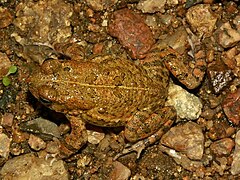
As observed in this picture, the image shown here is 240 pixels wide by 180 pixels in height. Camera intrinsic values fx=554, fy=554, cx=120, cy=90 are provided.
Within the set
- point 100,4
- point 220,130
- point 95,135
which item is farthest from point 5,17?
point 220,130

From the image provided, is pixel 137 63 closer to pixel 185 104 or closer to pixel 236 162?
pixel 185 104

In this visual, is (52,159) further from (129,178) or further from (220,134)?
(220,134)

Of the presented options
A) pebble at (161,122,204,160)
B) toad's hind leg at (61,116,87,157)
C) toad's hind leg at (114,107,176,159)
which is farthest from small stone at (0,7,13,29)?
pebble at (161,122,204,160)

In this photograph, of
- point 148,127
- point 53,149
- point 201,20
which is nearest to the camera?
point 148,127

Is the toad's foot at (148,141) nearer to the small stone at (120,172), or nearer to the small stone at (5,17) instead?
the small stone at (120,172)

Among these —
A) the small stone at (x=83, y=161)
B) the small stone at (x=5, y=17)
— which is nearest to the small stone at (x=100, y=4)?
the small stone at (x=5, y=17)

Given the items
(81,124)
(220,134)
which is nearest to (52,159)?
(81,124)
